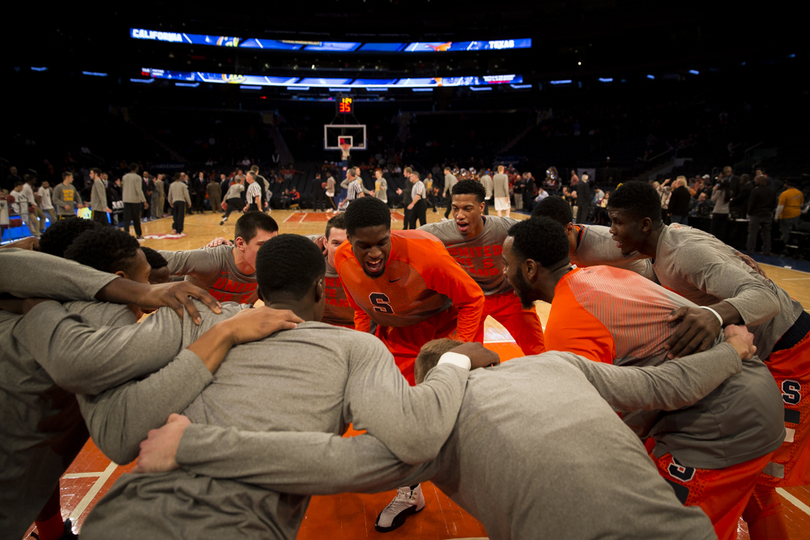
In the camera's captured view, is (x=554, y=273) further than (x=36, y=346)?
Yes

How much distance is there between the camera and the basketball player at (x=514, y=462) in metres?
1.25

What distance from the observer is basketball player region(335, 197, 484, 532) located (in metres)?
2.96

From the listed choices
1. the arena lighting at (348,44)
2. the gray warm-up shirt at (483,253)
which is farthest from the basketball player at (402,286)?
the arena lighting at (348,44)

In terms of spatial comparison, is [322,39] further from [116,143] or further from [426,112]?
[116,143]

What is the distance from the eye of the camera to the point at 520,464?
1309 mm

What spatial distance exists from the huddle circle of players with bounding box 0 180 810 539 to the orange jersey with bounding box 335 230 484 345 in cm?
73

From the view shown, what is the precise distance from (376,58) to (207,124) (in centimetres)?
1268

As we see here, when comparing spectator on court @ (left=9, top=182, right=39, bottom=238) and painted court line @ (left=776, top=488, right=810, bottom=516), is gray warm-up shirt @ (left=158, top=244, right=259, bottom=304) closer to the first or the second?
painted court line @ (left=776, top=488, right=810, bottom=516)

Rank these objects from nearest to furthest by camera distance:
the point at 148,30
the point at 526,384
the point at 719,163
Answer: the point at 526,384
the point at 719,163
the point at 148,30

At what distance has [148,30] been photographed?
83.1 ft

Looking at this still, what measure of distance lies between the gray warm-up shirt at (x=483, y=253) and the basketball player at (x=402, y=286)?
620 millimetres

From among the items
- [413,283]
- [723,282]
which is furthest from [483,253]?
[723,282]

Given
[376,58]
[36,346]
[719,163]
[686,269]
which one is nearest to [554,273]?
[686,269]

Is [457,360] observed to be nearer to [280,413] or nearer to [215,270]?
[280,413]
